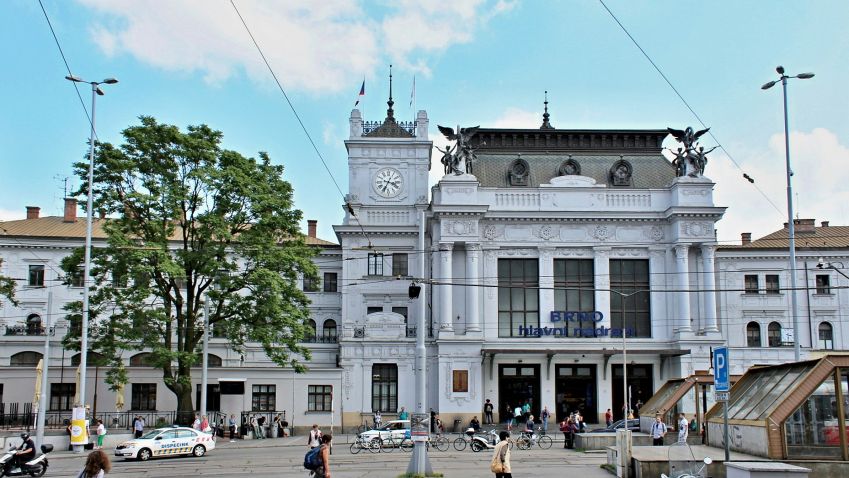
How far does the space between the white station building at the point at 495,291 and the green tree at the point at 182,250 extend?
8270 millimetres

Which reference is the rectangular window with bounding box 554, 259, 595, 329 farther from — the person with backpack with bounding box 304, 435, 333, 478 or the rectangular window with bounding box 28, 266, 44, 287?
the person with backpack with bounding box 304, 435, 333, 478

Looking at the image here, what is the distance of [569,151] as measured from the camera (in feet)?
192

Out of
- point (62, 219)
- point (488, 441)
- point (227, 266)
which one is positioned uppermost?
point (62, 219)

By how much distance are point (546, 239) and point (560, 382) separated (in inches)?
350

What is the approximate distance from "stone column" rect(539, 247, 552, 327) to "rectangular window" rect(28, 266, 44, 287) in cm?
3432

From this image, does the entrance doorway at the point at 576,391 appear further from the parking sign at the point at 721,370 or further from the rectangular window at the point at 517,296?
the parking sign at the point at 721,370

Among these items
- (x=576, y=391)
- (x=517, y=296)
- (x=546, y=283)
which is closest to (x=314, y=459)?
(x=546, y=283)

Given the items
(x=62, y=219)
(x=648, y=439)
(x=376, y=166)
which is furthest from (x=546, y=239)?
(x=62, y=219)

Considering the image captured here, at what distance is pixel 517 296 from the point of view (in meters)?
54.7

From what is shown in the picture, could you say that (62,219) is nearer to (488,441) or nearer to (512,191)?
(512,191)

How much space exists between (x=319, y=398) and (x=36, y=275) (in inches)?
932

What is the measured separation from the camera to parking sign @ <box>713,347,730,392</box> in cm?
1805

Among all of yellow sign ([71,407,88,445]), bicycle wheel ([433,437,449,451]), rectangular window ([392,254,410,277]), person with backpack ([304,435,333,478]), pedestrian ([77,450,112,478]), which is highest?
rectangular window ([392,254,410,277])

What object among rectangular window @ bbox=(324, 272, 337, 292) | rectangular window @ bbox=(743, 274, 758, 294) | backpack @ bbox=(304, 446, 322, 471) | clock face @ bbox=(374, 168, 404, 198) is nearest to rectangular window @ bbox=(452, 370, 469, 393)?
clock face @ bbox=(374, 168, 404, 198)
